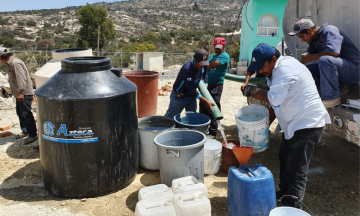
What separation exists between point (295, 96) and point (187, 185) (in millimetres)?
1531

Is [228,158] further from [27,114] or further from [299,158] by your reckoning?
[27,114]

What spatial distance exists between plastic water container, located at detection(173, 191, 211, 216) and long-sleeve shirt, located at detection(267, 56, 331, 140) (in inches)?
46.7

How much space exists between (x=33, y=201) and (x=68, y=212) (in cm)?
63

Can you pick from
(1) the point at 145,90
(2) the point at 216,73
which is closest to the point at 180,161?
(2) the point at 216,73

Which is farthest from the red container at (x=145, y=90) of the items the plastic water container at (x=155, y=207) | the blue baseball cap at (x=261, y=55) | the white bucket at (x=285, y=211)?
the white bucket at (x=285, y=211)

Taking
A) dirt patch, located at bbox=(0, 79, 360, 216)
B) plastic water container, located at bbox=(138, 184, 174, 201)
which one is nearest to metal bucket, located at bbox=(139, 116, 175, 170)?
dirt patch, located at bbox=(0, 79, 360, 216)

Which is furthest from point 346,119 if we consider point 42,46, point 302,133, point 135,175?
point 42,46

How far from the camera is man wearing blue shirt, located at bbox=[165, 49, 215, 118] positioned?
15.2 ft

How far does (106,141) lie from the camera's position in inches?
140

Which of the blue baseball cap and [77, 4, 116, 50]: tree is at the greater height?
[77, 4, 116, 50]: tree

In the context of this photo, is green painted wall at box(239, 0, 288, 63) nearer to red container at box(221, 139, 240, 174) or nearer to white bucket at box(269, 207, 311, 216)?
red container at box(221, 139, 240, 174)

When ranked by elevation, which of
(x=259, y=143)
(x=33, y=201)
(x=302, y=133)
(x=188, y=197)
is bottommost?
(x=33, y=201)

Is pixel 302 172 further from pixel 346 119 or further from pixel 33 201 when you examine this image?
pixel 33 201

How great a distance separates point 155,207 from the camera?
2934 millimetres
